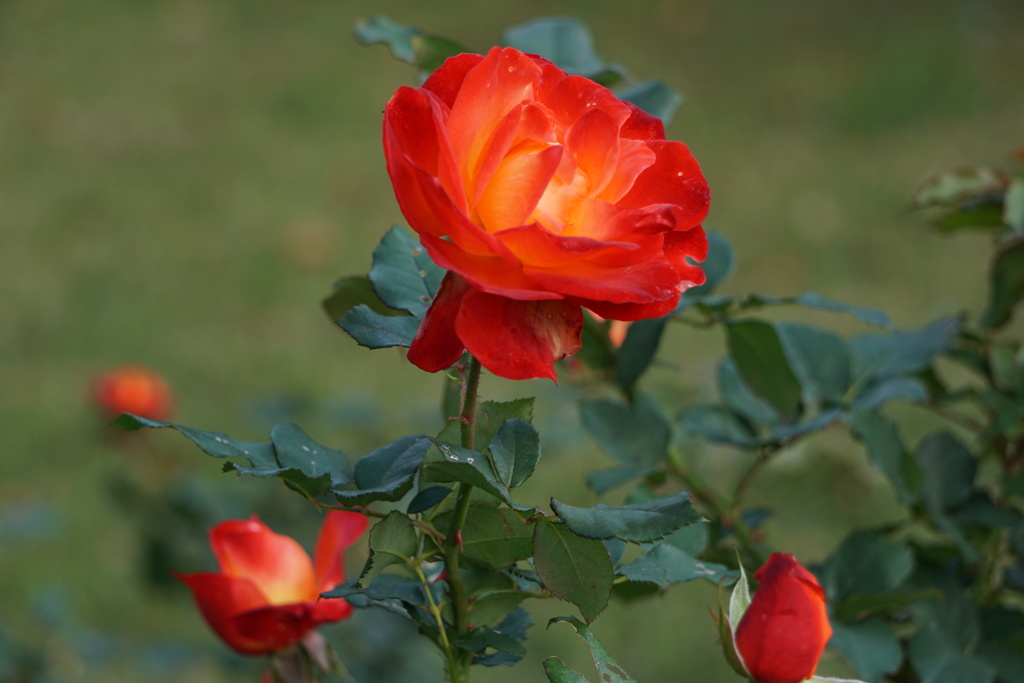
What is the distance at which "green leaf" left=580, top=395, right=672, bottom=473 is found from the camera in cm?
63

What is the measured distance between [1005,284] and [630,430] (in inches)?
11.1

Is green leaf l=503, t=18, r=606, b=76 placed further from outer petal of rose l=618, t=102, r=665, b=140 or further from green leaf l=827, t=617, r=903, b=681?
green leaf l=827, t=617, r=903, b=681

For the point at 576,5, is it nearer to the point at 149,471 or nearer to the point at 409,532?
the point at 149,471

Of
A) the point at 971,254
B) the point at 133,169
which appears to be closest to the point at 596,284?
the point at 971,254

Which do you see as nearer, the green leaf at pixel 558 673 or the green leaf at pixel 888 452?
the green leaf at pixel 558 673

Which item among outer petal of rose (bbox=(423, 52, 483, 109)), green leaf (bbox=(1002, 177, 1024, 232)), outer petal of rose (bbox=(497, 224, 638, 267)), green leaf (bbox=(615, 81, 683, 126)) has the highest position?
outer petal of rose (bbox=(423, 52, 483, 109))

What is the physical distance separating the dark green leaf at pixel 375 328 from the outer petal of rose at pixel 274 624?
0.15 meters

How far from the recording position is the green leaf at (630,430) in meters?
0.63

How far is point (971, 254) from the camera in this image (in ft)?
8.07

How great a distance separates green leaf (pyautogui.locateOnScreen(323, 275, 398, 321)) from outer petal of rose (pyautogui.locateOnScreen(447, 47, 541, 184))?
5.2 inches

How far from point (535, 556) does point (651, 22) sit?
351cm

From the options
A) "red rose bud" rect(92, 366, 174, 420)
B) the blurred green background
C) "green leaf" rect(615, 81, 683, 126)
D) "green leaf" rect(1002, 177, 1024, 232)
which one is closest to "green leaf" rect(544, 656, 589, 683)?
"green leaf" rect(615, 81, 683, 126)

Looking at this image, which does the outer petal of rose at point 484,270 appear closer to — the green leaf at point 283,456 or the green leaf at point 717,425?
the green leaf at point 283,456

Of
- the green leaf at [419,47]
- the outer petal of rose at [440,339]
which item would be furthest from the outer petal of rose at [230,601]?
the green leaf at [419,47]
